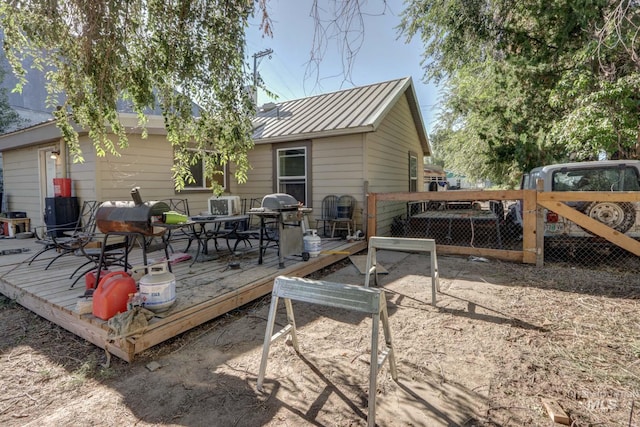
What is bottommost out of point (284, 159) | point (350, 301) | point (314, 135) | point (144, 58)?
point (350, 301)

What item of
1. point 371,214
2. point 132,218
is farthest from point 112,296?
point 371,214

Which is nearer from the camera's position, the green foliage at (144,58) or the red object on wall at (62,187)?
the green foliage at (144,58)

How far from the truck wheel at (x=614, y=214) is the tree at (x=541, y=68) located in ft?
5.47

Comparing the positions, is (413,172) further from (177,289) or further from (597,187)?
(177,289)

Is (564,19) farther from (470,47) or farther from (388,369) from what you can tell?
(388,369)

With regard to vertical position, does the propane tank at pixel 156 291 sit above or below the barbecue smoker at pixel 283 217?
below

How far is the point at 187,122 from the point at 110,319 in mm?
1832

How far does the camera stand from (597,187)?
4.98 meters

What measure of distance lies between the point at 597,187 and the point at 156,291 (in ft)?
20.7

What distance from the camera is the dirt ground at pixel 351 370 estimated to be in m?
1.86

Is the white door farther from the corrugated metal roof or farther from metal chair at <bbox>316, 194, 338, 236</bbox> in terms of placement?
metal chair at <bbox>316, 194, 338, 236</bbox>

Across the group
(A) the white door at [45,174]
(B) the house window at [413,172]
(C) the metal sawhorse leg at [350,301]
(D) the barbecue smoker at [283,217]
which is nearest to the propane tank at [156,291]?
(C) the metal sawhorse leg at [350,301]

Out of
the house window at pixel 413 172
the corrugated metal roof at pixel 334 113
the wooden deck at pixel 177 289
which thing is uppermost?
the corrugated metal roof at pixel 334 113

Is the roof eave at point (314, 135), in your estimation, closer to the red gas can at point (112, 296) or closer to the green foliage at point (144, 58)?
the green foliage at point (144, 58)
